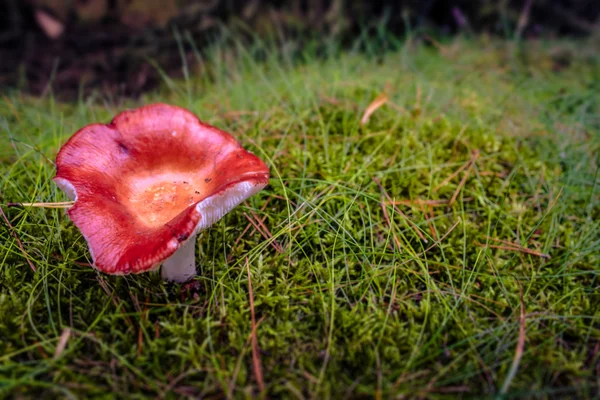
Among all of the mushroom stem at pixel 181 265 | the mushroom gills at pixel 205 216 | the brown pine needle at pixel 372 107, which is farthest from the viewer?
the brown pine needle at pixel 372 107

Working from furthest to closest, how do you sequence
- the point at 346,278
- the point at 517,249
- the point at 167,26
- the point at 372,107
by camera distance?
the point at 167,26 → the point at 372,107 → the point at 517,249 → the point at 346,278

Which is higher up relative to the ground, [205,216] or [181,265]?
[205,216]

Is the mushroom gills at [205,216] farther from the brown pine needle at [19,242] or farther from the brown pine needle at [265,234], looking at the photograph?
the brown pine needle at [19,242]

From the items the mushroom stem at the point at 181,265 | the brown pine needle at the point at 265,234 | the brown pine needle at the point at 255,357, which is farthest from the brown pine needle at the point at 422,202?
the mushroom stem at the point at 181,265

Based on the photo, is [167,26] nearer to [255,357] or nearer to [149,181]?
[149,181]

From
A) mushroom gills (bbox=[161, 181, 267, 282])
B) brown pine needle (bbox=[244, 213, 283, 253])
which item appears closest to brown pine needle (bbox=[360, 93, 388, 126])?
brown pine needle (bbox=[244, 213, 283, 253])

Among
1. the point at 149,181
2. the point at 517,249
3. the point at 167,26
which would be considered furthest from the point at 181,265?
the point at 167,26

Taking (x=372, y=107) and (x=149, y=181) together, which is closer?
(x=149, y=181)
